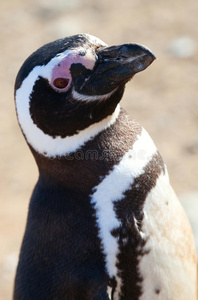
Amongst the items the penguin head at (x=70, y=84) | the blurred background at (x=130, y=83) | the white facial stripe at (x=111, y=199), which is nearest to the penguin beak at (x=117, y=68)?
the penguin head at (x=70, y=84)

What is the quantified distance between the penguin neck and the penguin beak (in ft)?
0.53

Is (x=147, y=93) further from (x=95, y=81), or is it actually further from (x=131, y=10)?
(x=95, y=81)

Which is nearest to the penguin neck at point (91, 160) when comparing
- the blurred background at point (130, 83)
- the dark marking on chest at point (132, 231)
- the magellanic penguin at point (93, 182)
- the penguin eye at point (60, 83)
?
the magellanic penguin at point (93, 182)

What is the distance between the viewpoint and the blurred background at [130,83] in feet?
13.3

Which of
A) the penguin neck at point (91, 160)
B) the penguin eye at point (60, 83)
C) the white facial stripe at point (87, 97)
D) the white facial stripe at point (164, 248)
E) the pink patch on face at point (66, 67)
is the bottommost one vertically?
the white facial stripe at point (164, 248)

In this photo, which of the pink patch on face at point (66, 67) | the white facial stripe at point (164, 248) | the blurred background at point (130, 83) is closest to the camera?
the pink patch on face at point (66, 67)

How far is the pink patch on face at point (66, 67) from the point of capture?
6.22 ft

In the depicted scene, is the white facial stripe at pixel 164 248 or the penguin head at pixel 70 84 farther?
the white facial stripe at pixel 164 248

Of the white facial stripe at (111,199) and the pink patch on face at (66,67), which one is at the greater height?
the pink patch on face at (66,67)

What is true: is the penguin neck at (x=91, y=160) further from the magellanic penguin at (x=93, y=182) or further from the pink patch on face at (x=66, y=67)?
the pink patch on face at (x=66, y=67)

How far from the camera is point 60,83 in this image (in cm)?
191

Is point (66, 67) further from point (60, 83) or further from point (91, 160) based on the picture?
point (91, 160)

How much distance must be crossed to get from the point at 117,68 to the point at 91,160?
338mm

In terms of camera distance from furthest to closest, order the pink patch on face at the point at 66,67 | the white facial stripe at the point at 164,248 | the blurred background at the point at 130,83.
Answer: the blurred background at the point at 130,83
the white facial stripe at the point at 164,248
the pink patch on face at the point at 66,67
